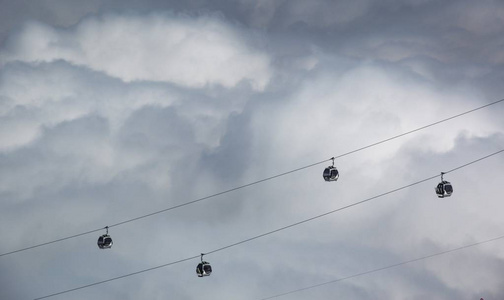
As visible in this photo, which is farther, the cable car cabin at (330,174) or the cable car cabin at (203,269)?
the cable car cabin at (203,269)

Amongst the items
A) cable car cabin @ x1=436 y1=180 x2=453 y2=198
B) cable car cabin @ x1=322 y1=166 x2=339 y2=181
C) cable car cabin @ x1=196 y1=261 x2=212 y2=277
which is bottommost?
cable car cabin @ x1=196 y1=261 x2=212 y2=277

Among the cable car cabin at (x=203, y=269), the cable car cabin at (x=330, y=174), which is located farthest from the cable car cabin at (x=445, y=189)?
the cable car cabin at (x=203, y=269)

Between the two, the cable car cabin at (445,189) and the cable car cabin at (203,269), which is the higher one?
the cable car cabin at (445,189)

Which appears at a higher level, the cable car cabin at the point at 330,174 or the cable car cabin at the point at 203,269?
the cable car cabin at the point at 330,174

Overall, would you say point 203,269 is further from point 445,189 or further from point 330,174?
point 445,189

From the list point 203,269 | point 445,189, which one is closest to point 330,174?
point 445,189

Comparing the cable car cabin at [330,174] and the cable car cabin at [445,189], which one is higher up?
the cable car cabin at [330,174]

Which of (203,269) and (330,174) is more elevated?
(330,174)

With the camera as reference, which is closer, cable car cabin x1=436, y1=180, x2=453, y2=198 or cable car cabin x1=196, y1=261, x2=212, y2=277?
cable car cabin x1=436, y1=180, x2=453, y2=198

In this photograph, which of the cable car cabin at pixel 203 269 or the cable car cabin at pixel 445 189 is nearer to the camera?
the cable car cabin at pixel 445 189

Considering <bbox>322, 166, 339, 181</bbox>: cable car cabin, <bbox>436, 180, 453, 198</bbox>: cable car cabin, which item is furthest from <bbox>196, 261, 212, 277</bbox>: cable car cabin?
<bbox>436, 180, 453, 198</bbox>: cable car cabin

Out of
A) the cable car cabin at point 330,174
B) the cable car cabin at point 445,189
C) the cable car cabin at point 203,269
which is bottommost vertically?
the cable car cabin at point 203,269

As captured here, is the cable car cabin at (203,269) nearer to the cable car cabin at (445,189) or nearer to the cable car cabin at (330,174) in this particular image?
the cable car cabin at (330,174)

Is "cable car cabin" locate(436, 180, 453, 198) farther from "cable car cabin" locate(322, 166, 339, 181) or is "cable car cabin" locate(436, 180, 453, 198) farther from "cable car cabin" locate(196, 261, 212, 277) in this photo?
"cable car cabin" locate(196, 261, 212, 277)
